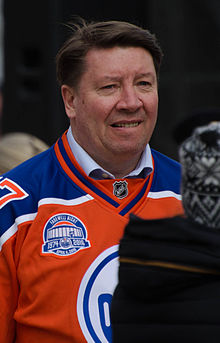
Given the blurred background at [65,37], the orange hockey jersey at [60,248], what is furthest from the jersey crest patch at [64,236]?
the blurred background at [65,37]

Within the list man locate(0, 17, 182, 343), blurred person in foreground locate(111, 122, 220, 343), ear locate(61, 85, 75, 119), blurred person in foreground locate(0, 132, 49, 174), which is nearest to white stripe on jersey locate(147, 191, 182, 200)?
man locate(0, 17, 182, 343)

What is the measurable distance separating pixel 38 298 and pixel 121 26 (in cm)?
105

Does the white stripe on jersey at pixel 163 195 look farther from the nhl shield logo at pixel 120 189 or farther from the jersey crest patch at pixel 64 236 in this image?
the jersey crest patch at pixel 64 236

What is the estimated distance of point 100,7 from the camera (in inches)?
209

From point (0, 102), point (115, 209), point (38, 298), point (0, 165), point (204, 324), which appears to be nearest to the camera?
point (204, 324)

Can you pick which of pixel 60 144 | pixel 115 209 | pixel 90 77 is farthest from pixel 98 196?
pixel 90 77

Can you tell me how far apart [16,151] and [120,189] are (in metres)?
0.97

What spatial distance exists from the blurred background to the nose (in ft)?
8.78

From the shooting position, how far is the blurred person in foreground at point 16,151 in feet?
10.6

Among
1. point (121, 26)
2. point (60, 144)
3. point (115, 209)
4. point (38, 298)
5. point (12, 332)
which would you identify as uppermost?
point (121, 26)

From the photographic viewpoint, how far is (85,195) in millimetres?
2455

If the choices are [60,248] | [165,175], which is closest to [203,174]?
[60,248]

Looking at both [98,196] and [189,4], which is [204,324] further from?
[189,4]

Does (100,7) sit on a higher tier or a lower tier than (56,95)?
higher
